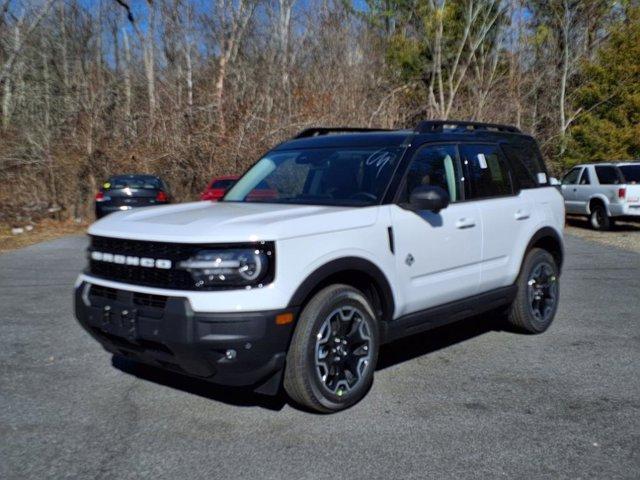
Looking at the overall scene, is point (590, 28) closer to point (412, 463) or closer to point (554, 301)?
point (554, 301)

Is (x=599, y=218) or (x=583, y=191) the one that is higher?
(x=583, y=191)

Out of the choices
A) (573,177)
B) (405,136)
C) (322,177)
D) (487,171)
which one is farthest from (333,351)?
(573,177)

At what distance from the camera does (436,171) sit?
18.4 feet

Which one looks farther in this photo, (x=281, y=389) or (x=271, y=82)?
(x=271, y=82)

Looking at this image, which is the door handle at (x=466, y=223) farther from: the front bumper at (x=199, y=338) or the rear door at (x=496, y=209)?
the front bumper at (x=199, y=338)

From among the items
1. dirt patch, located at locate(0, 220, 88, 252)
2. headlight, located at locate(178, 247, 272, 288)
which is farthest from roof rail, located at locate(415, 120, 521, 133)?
dirt patch, located at locate(0, 220, 88, 252)

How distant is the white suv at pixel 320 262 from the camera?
4180 millimetres

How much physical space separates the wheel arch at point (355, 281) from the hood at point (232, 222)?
24 cm

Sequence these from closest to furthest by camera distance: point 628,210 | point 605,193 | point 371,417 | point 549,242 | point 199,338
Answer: point 199,338 < point 371,417 < point 549,242 < point 628,210 < point 605,193

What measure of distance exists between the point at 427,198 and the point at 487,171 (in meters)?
1.45

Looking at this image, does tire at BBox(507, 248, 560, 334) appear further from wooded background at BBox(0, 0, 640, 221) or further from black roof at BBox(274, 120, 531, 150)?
wooded background at BBox(0, 0, 640, 221)

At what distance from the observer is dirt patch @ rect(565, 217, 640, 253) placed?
49.0ft

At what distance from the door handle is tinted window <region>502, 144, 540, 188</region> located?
1093mm

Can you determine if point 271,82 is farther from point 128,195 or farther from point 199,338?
point 199,338
